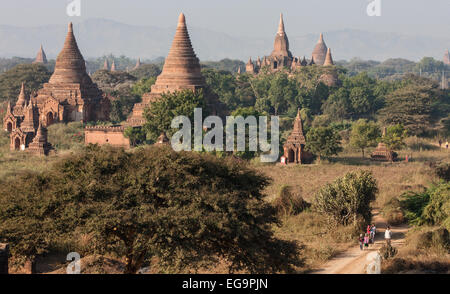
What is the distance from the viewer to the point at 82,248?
20.0 metres

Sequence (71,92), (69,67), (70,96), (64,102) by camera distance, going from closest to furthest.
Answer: (64,102)
(70,96)
(71,92)
(69,67)

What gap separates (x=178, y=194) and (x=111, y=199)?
1.50m

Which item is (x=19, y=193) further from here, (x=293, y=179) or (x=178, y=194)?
(x=293, y=179)

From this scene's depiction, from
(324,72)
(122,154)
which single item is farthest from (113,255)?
(324,72)

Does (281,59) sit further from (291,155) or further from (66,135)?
(291,155)

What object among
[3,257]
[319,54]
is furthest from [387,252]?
[319,54]

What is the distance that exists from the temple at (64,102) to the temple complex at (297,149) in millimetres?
16434

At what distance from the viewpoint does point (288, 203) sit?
26688mm

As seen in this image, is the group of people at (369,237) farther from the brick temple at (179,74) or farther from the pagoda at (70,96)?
the pagoda at (70,96)

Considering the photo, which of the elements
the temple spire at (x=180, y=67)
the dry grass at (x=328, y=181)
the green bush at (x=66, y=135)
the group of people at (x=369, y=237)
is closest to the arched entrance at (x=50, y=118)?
the green bush at (x=66, y=135)

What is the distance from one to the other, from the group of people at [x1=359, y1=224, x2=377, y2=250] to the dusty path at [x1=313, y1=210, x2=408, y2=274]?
161 millimetres

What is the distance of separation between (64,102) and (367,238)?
33847 mm

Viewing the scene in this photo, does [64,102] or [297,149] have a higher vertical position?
[64,102]

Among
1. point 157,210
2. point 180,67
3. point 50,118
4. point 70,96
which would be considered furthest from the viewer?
point 70,96
